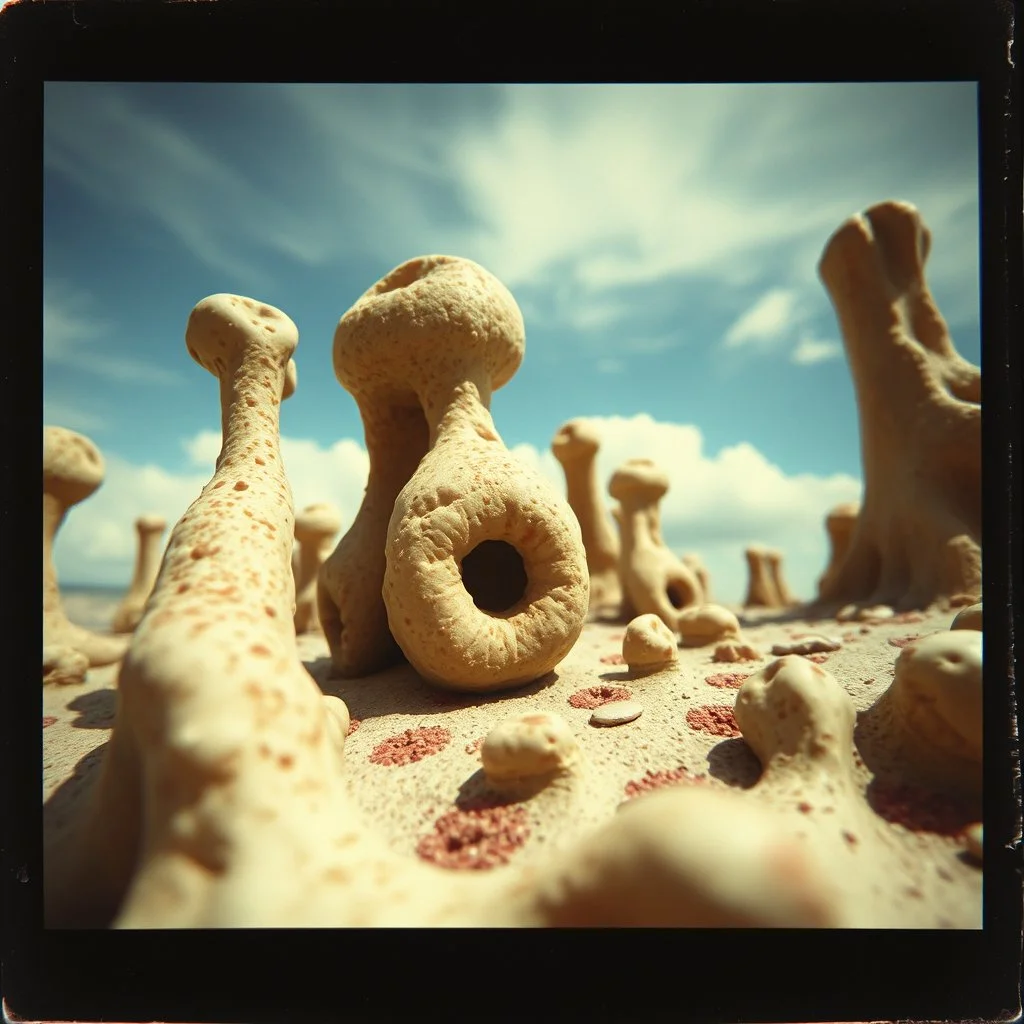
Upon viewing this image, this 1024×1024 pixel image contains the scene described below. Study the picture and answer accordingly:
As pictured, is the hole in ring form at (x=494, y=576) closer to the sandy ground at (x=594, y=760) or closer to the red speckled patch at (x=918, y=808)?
the sandy ground at (x=594, y=760)

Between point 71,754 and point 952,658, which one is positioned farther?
point 71,754

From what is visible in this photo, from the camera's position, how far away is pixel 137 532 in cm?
1141

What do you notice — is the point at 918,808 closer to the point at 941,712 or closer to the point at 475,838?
the point at 941,712

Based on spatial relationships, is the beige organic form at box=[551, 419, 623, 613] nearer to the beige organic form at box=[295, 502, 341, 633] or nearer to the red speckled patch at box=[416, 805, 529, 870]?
the beige organic form at box=[295, 502, 341, 633]

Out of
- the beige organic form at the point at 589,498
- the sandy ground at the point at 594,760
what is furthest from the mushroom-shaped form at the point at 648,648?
the beige organic form at the point at 589,498

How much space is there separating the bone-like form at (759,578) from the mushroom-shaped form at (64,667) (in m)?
13.4

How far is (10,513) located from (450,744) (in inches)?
89.2

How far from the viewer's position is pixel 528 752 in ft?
7.53

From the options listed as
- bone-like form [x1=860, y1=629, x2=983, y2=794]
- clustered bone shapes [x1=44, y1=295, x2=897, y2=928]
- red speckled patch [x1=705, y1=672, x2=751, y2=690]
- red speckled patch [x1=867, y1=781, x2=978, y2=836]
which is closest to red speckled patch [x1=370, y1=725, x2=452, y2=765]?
clustered bone shapes [x1=44, y1=295, x2=897, y2=928]

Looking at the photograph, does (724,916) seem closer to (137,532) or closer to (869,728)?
(869,728)

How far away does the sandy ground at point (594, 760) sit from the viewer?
1878mm

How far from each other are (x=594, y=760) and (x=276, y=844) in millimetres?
1594

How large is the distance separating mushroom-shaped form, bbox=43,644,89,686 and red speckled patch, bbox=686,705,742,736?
19.7 feet
